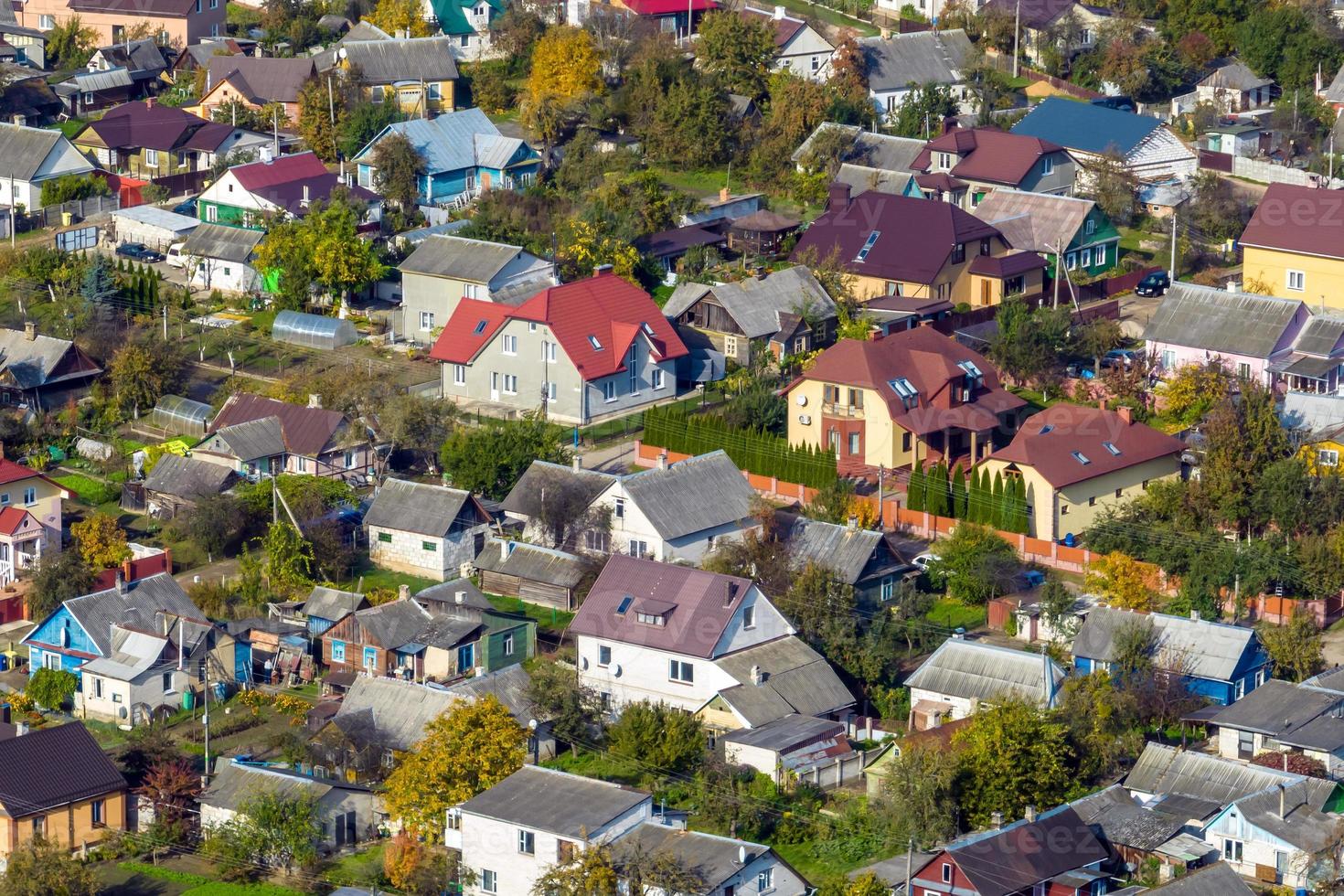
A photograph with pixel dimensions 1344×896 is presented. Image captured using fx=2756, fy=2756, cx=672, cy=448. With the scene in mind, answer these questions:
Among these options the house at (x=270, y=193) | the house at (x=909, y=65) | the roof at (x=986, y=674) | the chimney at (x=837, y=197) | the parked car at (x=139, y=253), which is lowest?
the roof at (x=986, y=674)

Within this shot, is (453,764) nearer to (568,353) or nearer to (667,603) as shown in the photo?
(667,603)

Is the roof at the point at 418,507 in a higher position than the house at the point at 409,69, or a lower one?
lower

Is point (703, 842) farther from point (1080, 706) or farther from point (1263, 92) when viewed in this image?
point (1263, 92)

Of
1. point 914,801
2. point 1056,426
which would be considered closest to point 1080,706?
point 914,801

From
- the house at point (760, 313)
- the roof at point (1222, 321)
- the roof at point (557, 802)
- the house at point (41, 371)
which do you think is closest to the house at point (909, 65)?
the house at point (760, 313)

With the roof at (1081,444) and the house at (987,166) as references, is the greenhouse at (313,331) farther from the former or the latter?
the house at (987,166)

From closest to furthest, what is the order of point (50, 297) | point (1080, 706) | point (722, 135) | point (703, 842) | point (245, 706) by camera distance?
point (703, 842)
point (1080, 706)
point (245, 706)
point (50, 297)
point (722, 135)
